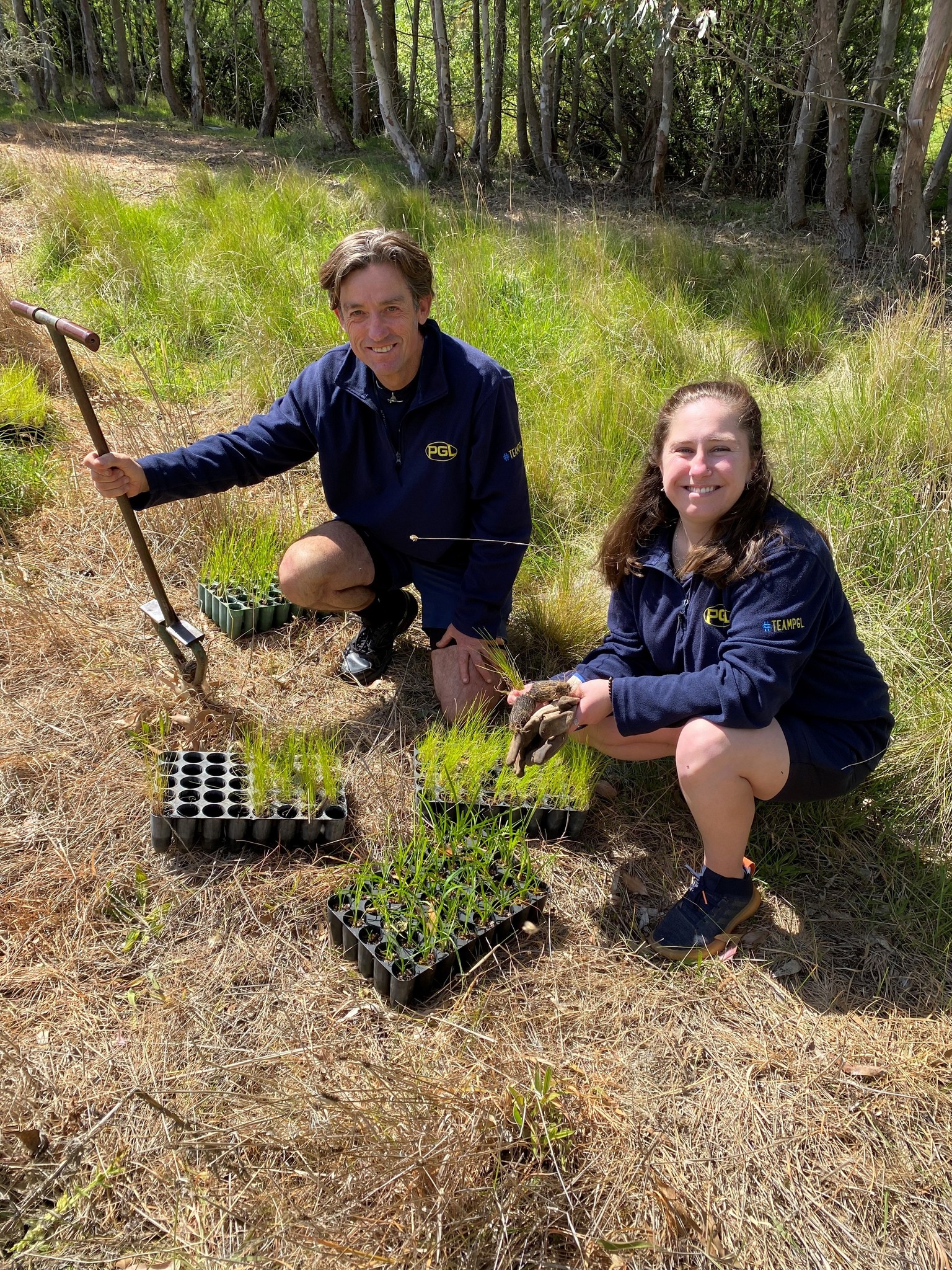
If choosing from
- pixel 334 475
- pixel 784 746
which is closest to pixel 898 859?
pixel 784 746

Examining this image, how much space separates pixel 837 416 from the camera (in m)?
3.78

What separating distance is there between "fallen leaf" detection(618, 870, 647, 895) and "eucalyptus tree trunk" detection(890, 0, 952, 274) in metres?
4.03

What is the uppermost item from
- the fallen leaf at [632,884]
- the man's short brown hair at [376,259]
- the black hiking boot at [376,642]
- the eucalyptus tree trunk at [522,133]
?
the eucalyptus tree trunk at [522,133]

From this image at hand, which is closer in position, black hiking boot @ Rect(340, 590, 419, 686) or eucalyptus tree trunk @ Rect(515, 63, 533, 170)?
black hiking boot @ Rect(340, 590, 419, 686)

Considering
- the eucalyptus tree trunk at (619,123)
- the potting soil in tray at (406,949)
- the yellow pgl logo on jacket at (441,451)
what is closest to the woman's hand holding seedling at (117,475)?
the yellow pgl logo on jacket at (441,451)

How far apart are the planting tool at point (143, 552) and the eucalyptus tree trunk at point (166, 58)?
34.8ft

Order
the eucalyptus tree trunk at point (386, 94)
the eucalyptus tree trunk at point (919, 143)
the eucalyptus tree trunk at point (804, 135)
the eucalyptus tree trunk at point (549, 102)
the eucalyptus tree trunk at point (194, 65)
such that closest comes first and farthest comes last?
1. the eucalyptus tree trunk at point (919, 143)
2. the eucalyptus tree trunk at point (386, 94)
3. the eucalyptus tree trunk at point (804, 135)
4. the eucalyptus tree trunk at point (549, 102)
5. the eucalyptus tree trunk at point (194, 65)

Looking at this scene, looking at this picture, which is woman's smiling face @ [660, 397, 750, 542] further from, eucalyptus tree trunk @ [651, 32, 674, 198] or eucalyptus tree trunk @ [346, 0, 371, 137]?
eucalyptus tree trunk @ [346, 0, 371, 137]

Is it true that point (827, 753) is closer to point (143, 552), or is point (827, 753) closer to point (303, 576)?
point (303, 576)

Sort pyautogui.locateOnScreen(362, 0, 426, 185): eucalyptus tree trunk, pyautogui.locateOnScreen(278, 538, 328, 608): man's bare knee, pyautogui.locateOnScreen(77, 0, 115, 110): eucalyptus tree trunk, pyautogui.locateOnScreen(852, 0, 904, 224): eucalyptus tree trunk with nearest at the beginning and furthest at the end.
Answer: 1. pyautogui.locateOnScreen(278, 538, 328, 608): man's bare knee
2. pyautogui.locateOnScreen(852, 0, 904, 224): eucalyptus tree trunk
3. pyautogui.locateOnScreen(362, 0, 426, 185): eucalyptus tree trunk
4. pyautogui.locateOnScreen(77, 0, 115, 110): eucalyptus tree trunk

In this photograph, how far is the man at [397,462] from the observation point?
2684 mm

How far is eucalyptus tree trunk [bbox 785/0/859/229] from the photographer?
23.1 feet

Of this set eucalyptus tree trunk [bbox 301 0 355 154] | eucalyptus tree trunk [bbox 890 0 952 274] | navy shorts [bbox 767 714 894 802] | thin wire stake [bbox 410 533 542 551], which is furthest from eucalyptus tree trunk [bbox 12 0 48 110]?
navy shorts [bbox 767 714 894 802]

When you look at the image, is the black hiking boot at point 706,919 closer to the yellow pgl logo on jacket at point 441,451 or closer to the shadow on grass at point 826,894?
the shadow on grass at point 826,894
